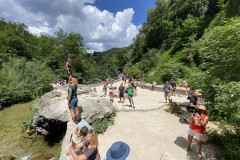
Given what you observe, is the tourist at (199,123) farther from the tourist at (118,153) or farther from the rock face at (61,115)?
the rock face at (61,115)

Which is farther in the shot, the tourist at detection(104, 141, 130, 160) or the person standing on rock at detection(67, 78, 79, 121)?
the person standing on rock at detection(67, 78, 79, 121)

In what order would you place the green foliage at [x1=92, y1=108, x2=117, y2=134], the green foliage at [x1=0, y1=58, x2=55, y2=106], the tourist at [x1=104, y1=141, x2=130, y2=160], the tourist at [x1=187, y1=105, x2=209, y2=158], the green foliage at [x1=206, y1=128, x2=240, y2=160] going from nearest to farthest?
the tourist at [x1=104, y1=141, x2=130, y2=160] → the green foliage at [x1=206, y1=128, x2=240, y2=160] → the tourist at [x1=187, y1=105, x2=209, y2=158] → the green foliage at [x1=92, y1=108, x2=117, y2=134] → the green foliage at [x1=0, y1=58, x2=55, y2=106]

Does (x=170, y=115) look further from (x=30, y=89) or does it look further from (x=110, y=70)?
(x=110, y=70)

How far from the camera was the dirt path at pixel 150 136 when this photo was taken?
3.70 metres

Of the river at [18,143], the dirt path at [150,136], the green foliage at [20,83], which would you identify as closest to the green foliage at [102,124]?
the dirt path at [150,136]

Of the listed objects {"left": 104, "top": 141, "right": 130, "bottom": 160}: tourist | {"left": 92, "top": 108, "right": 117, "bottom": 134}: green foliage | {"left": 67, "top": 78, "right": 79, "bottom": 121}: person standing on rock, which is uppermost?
{"left": 67, "top": 78, "right": 79, "bottom": 121}: person standing on rock

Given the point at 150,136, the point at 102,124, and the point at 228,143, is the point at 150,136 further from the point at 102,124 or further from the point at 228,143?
the point at 228,143

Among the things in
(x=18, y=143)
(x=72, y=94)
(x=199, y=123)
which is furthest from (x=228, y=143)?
(x=18, y=143)

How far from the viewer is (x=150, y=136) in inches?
182

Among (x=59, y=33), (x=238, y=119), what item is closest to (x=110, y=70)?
(x=59, y=33)

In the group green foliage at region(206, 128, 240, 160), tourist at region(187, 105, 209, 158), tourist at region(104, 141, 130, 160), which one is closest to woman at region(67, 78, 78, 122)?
tourist at region(104, 141, 130, 160)

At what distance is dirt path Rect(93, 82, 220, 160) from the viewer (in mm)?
3699

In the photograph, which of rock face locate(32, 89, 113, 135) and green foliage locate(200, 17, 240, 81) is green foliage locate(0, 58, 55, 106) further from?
green foliage locate(200, 17, 240, 81)

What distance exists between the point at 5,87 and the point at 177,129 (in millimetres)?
17524
